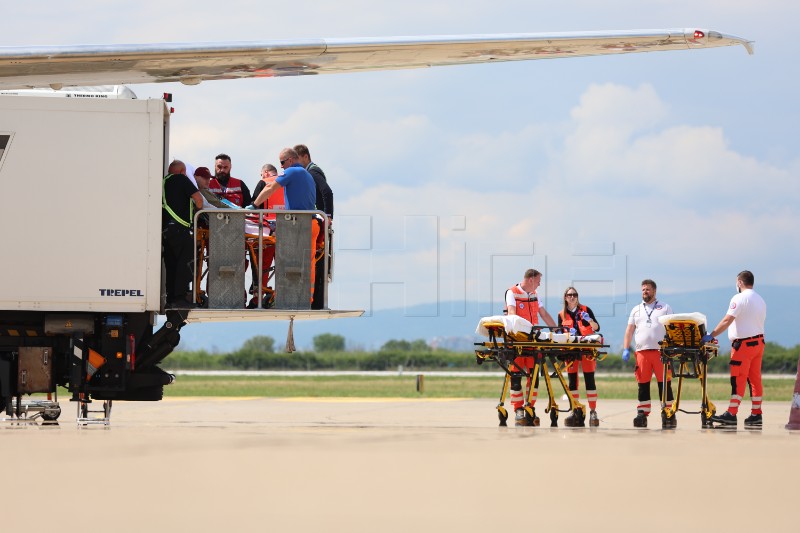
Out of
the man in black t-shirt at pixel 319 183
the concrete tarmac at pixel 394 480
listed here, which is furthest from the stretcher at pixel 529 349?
the man in black t-shirt at pixel 319 183

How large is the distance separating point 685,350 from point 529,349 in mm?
2050

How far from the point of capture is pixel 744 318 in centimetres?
1420

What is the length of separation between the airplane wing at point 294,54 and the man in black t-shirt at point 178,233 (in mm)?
1924

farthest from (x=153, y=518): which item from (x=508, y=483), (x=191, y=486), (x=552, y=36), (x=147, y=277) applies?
(x=552, y=36)

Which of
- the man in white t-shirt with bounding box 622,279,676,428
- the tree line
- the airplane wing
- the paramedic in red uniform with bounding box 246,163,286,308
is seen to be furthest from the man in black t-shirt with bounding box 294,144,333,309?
the tree line

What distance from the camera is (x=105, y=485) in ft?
26.3

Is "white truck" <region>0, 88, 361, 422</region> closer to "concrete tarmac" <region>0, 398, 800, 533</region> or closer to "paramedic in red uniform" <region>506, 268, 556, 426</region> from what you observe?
"concrete tarmac" <region>0, 398, 800, 533</region>

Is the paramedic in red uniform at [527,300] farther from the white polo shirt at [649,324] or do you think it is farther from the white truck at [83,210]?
the white truck at [83,210]

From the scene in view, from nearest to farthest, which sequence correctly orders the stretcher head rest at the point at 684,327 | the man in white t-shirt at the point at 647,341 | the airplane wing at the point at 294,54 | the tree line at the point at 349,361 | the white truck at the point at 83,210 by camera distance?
the white truck at the point at 83,210, the airplane wing at the point at 294,54, the stretcher head rest at the point at 684,327, the man in white t-shirt at the point at 647,341, the tree line at the point at 349,361

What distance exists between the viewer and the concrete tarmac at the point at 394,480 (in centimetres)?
675

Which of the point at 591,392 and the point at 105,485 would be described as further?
the point at 591,392

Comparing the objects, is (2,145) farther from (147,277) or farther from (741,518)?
(741,518)

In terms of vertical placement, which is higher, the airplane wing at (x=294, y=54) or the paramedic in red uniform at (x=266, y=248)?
the airplane wing at (x=294, y=54)

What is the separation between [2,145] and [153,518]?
6763 millimetres
